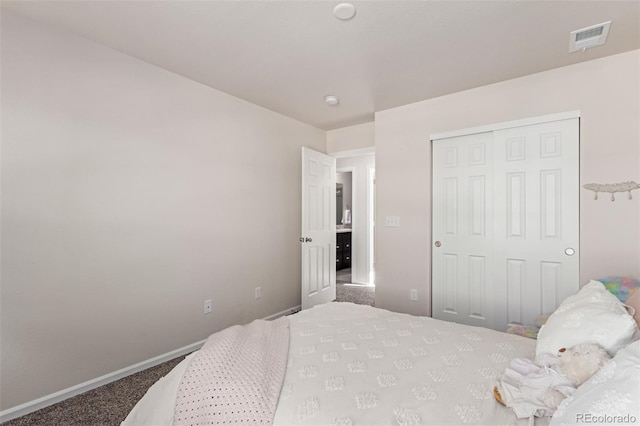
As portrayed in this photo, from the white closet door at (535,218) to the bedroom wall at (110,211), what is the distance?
8.11ft

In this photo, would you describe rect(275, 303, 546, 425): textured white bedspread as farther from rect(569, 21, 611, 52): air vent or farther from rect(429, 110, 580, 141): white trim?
rect(569, 21, 611, 52): air vent

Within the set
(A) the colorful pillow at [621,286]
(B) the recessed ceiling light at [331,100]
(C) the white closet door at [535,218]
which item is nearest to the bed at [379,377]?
(A) the colorful pillow at [621,286]

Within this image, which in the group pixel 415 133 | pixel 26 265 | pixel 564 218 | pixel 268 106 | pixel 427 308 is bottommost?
pixel 427 308

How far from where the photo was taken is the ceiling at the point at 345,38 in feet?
5.95

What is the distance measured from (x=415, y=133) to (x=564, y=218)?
156cm

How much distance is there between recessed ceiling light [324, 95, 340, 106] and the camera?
123 inches

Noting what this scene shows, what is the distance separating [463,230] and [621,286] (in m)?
1.20

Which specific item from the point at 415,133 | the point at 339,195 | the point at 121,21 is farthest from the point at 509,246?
the point at 339,195

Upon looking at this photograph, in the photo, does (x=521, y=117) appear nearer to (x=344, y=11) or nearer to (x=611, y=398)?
(x=344, y=11)

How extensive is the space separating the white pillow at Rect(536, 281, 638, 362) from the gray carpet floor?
2317 mm

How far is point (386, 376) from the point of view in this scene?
123 cm

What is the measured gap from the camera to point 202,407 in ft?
3.41

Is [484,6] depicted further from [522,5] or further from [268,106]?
[268,106]

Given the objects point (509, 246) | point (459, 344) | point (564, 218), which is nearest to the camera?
point (459, 344)
